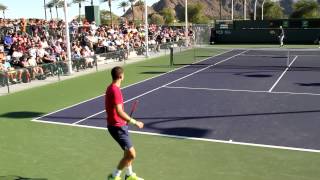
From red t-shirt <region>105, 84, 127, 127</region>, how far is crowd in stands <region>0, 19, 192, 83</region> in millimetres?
13884

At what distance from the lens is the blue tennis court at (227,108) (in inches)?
475

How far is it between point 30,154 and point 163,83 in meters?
11.5

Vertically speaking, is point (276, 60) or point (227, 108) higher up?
Result: point (276, 60)

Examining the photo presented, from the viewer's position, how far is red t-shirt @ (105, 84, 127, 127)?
25.9ft

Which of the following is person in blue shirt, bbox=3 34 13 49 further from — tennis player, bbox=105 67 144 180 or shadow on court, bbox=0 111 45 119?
tennis player, bbox=105 67 144 180

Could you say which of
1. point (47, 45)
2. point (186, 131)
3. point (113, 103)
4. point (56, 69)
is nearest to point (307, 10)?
point (47, 45)

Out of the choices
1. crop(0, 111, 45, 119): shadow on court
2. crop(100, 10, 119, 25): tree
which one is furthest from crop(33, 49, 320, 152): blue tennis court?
crop(100, 10, 119, 25): tree

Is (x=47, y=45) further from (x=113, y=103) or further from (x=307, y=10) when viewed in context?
(x=307, y=10)

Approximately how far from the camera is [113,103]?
7.93 meters

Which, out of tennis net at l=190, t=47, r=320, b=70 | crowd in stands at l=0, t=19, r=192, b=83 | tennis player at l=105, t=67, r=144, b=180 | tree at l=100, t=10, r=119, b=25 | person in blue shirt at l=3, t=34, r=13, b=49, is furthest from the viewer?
tree at l=100, t=10, r=119, b=25

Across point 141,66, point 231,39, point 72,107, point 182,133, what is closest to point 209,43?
point 231,39

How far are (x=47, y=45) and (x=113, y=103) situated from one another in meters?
19.9

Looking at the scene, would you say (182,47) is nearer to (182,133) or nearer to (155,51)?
(155,51)

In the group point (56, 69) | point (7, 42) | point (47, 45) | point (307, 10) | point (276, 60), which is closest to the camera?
point (56, 69)
